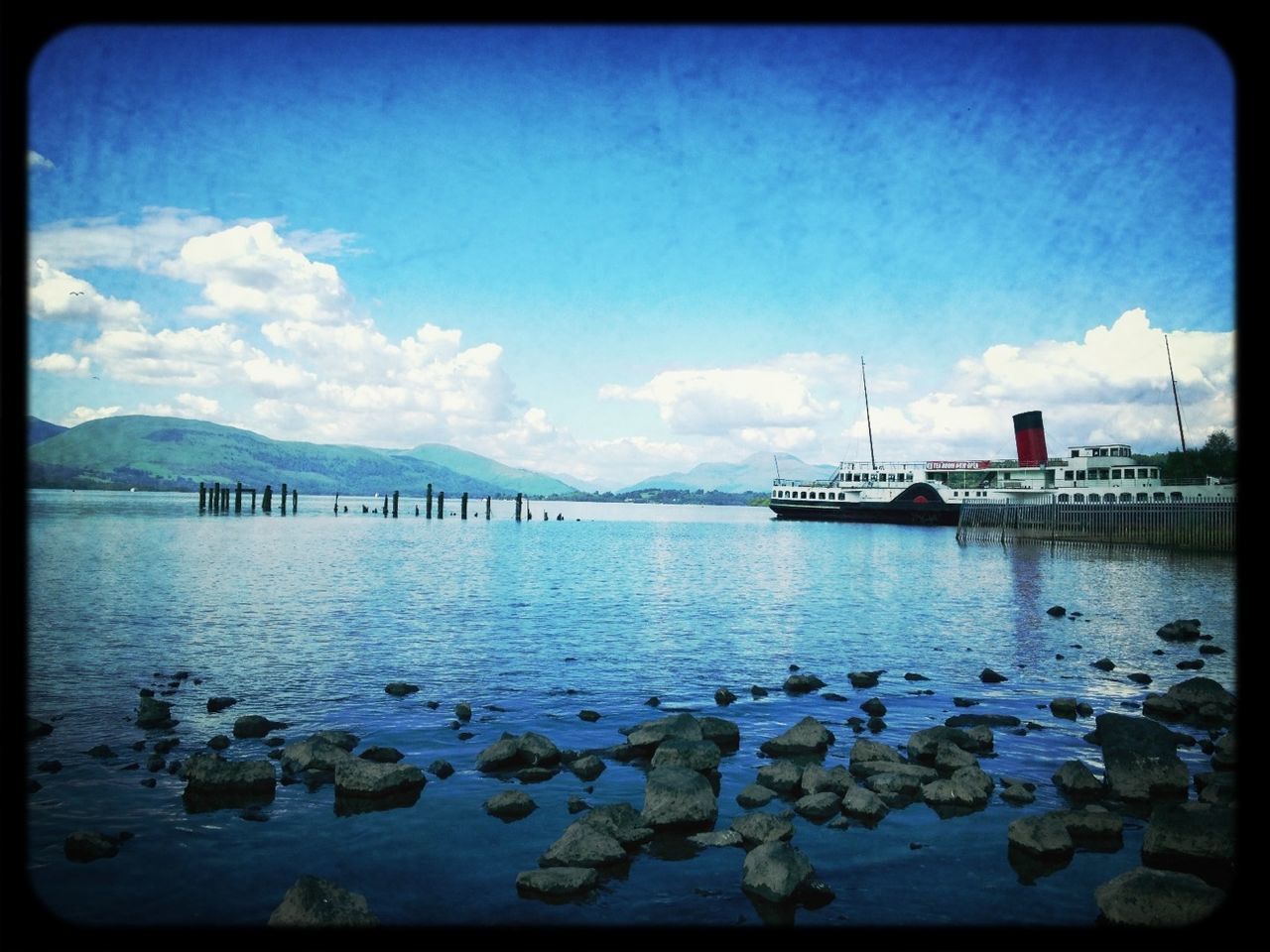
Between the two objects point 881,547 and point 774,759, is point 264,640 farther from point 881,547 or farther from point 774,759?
point 881,547

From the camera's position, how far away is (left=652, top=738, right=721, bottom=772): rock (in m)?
10.6

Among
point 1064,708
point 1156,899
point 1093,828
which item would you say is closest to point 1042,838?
point 1093,828

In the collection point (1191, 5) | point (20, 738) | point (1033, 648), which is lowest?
point (1033, 648)

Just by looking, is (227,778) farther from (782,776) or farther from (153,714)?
(782,776)

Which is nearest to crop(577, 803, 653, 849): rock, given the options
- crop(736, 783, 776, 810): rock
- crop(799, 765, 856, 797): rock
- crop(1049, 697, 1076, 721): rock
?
crop(736, 783, 776, 810): rock

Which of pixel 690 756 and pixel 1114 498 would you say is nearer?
pixel 690 756

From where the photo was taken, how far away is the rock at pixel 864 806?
9016 millimetres

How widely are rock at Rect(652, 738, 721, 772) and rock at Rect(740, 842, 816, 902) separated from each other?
9.84ft

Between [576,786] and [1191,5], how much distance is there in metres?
9.73

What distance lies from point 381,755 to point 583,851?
4.55 meters

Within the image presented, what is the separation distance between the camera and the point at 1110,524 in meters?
54.9

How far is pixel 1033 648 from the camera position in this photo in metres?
20.8

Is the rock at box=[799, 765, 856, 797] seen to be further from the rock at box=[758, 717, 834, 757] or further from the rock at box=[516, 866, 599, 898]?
the rock at box=[516, 866, 599, 898]

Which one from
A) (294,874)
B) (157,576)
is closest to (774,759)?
(294,874)
